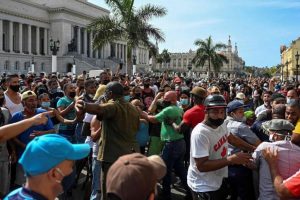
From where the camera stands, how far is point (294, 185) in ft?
11.4

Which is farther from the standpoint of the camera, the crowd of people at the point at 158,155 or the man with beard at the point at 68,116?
the man with beard at the point at 68,116

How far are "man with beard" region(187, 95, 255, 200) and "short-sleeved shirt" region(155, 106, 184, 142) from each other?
2.17 meters

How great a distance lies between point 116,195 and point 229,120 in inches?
138

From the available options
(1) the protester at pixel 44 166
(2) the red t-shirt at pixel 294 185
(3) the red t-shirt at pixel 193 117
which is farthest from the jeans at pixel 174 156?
(1) the protester at pixel 44 166

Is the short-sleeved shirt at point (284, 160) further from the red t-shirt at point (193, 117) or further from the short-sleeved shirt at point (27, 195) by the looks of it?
the short-sleeved shirt at point (27, 195)

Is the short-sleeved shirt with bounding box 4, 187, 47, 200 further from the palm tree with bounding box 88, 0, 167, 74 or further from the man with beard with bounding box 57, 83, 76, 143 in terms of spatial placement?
the palm tree with bounding box 88, 0, 167, 74

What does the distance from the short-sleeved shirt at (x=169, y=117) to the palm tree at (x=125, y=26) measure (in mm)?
19639

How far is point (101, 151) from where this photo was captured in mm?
5250

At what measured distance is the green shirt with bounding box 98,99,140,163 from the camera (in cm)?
507

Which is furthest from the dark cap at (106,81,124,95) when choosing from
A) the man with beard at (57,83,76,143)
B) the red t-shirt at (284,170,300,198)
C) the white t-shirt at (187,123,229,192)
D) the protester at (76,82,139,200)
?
the man with beard at (57,83,76,143)

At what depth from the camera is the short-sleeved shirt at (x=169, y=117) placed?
21.3 ft

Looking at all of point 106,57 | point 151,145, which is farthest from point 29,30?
point 151,145

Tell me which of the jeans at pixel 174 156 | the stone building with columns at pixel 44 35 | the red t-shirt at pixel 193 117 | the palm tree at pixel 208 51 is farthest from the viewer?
the stone building with columns at pixel 44 35

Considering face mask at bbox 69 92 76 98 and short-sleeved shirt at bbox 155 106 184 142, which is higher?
face mask at bbox 69 92 76 98
